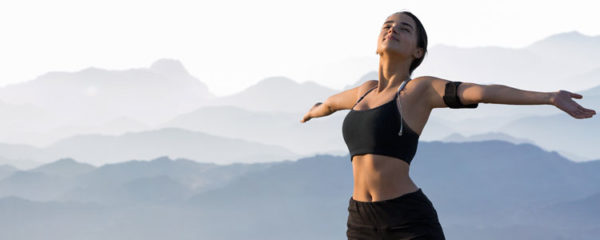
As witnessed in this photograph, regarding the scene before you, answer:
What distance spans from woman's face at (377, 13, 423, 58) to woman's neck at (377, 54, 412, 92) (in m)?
0.05

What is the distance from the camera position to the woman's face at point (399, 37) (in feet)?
12.6

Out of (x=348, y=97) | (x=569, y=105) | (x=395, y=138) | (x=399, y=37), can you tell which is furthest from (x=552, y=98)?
(x=348, y=97)

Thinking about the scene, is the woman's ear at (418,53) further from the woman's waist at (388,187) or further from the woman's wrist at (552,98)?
the woman's wrist at (552,98)

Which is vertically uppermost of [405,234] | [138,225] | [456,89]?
[138,225]

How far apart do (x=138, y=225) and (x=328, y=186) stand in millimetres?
6567

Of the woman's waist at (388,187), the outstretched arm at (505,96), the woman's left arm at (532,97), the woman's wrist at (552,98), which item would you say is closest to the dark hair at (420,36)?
the outstretched arm at (505,96)

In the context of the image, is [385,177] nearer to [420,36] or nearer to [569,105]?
[420,36]

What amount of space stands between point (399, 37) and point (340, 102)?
2.44 ft

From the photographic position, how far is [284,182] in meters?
24.0

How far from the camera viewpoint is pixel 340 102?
14.5ft

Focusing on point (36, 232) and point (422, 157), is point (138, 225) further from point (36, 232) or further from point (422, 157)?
point (422, 157)

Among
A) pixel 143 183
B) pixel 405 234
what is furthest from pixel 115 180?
pixel 405 234

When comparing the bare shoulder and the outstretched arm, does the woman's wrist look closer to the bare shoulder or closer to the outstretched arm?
the outstretched arm

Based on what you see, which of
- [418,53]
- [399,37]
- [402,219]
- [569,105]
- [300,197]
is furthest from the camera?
[300,197]
